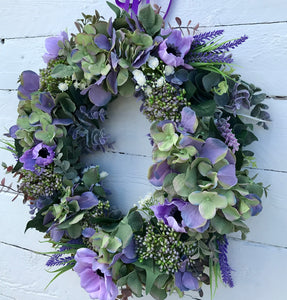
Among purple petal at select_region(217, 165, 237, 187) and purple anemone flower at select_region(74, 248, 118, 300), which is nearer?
purple petal at select_region(217, 165, 237, 187)

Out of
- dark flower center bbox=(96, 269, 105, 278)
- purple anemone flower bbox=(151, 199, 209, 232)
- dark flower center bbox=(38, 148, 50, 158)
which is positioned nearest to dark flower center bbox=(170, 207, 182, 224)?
purple anemone flower bbox=(151, 199, 209, 232)

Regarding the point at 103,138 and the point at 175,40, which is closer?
the point at 175,40

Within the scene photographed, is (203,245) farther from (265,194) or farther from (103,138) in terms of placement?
(103,138)

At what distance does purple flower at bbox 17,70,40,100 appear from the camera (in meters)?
0.85

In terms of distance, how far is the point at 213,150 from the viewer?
2.08 ft

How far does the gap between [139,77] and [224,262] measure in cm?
40

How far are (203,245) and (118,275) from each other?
189 mm

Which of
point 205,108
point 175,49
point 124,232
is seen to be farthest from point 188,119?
point 124,232

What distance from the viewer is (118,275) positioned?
73cm

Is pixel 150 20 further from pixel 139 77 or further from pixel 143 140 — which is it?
pixel 143 140

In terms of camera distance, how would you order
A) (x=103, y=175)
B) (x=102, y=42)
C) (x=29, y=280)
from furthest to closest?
(x=29, y=280)
(x=103, y=175)
(x=102, y=42)


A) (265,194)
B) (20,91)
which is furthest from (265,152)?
(20,91)

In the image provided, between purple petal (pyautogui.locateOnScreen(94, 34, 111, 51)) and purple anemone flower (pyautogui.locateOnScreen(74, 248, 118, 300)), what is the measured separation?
0.42 metres

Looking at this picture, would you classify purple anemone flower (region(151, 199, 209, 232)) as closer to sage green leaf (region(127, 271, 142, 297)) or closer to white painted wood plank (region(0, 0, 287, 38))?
sage green leaf (region(127, 271, 142, 297))
